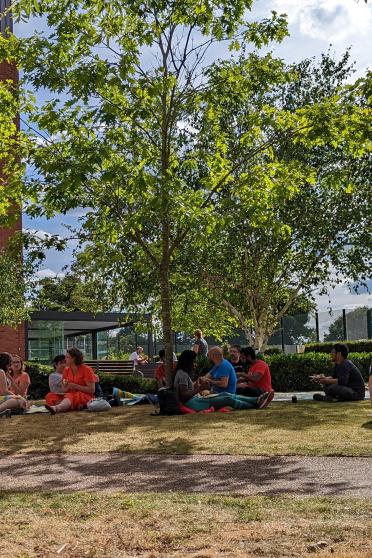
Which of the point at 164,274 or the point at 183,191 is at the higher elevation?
the point at 183,191

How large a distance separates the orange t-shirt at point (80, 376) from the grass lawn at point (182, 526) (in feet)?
26.0

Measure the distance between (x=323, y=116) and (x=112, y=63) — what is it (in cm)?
397

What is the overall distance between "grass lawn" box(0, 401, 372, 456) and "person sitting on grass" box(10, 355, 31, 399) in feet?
4.30

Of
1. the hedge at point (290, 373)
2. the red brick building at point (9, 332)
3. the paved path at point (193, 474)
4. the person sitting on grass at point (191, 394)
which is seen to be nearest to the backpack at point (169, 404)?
the person sitting on grass at point (191, 394)

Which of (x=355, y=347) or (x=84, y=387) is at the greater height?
(x=355, y=347)

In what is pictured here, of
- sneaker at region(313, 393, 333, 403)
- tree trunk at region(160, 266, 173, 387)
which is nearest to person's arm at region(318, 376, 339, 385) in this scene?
sneaker at region(313, 393, 333, 403)

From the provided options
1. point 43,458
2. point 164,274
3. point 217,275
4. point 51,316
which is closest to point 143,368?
point 51,316

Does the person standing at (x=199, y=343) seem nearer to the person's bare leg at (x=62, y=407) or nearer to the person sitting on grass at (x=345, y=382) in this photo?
the person sitting on grass at (x=345, y=382)

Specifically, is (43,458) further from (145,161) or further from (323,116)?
(323,116)

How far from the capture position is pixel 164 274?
1500 cm

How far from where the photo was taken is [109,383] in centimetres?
2139

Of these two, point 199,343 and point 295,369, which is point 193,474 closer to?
point 199,343

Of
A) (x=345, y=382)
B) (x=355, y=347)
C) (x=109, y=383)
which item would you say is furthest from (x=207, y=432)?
(x=355, y=347)

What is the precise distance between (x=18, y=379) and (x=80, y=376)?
4.57 feet
